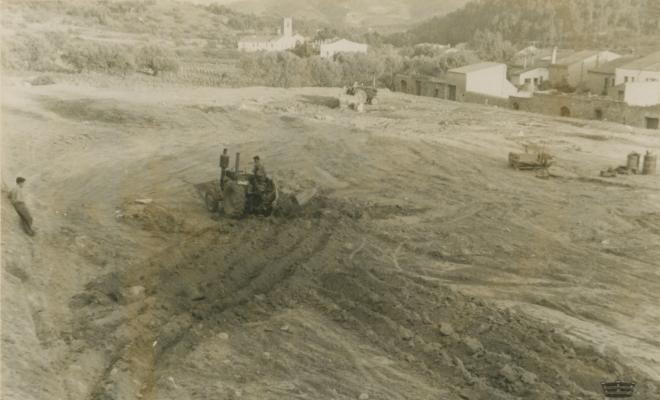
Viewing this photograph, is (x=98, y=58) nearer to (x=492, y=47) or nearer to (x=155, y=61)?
(x=155, y=61)

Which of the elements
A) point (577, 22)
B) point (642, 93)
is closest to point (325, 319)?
point (642, 93)

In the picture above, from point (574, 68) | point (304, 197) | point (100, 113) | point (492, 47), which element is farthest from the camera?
point (492, 47)

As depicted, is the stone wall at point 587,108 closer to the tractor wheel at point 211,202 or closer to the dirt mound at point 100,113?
the dirt mound at point 100,113

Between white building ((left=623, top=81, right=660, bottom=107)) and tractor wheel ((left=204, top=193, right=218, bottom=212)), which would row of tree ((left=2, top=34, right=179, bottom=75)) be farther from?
white building ((left=623, top=81, right=660, bottom=107))

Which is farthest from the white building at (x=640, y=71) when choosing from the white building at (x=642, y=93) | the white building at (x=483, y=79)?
the white building at (x=483, y=79)

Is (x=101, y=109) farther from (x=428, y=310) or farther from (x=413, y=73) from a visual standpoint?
(x=413, y=73)

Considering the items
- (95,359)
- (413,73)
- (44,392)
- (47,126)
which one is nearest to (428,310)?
(95,359)
